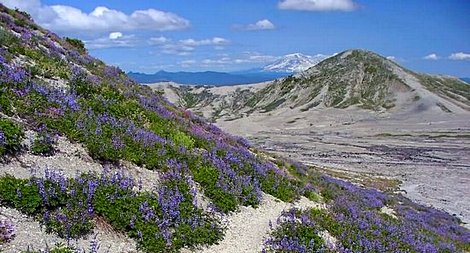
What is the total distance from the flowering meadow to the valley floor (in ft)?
77.3

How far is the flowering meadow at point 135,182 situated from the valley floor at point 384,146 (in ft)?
77.3

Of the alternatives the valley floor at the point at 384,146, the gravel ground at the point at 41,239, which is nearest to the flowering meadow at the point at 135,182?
the gravel ground at the point at 41,239

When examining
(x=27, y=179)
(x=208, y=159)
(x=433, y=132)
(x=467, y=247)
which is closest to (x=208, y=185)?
(x=208, y=159)

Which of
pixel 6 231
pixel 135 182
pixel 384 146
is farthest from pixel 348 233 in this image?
pixel 384 146

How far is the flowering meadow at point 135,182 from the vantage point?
996cm

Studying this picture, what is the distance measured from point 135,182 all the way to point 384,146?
96.5 metres

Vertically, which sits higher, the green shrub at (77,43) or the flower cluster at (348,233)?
the green shrub at (77,43)

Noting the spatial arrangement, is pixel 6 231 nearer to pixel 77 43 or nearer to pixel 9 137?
pixel 9 137

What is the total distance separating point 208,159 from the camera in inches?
610

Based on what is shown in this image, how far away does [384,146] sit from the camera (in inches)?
4050

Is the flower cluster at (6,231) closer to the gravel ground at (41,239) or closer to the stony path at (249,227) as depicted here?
the gravel ground at (41,239)

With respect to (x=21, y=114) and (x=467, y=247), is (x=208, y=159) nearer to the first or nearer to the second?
(x=21, y=114)

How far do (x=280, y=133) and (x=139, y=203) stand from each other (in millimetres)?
123411

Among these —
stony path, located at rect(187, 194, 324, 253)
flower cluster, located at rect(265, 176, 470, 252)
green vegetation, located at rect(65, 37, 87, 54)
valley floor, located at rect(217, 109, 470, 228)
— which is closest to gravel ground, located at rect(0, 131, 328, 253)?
stony path, located at rect(187, 194, 324, 253)
